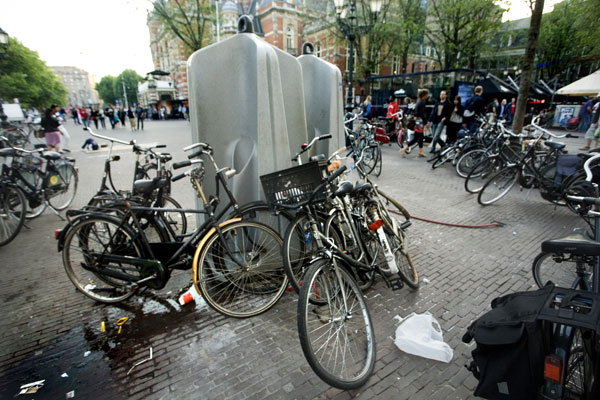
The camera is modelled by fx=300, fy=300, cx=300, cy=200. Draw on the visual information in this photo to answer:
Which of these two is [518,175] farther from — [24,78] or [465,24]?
[24,78]

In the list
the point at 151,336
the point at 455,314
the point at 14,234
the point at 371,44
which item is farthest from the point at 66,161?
the point at 371,44

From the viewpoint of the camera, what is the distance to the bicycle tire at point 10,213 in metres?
4.34

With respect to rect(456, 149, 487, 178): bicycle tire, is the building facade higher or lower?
higher

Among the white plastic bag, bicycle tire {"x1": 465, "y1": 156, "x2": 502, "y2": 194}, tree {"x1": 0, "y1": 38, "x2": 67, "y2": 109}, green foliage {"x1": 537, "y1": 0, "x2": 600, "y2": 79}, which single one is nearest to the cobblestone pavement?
the white plastic bag

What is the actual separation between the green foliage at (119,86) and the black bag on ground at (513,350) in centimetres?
9119

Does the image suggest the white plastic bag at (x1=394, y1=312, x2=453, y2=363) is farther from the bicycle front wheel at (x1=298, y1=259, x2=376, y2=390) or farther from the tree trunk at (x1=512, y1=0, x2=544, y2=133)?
the tree trunk at (x1=512, y1=0, x2=544, y2=133)

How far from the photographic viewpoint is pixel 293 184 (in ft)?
8.65

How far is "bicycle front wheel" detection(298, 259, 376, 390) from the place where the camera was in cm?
202

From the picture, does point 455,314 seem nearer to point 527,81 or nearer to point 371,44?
point 527,81

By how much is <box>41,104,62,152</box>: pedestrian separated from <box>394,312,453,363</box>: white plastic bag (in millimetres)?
11256

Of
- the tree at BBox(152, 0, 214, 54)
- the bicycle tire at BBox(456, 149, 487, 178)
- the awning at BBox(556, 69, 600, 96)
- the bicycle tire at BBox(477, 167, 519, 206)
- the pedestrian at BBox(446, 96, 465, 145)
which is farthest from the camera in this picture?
the tree at BBox(152, 0, 214, 54)

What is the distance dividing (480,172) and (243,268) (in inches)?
233

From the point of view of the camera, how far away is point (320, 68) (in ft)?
15.4

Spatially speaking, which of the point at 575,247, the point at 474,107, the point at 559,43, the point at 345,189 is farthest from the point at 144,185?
the point at 559,43
